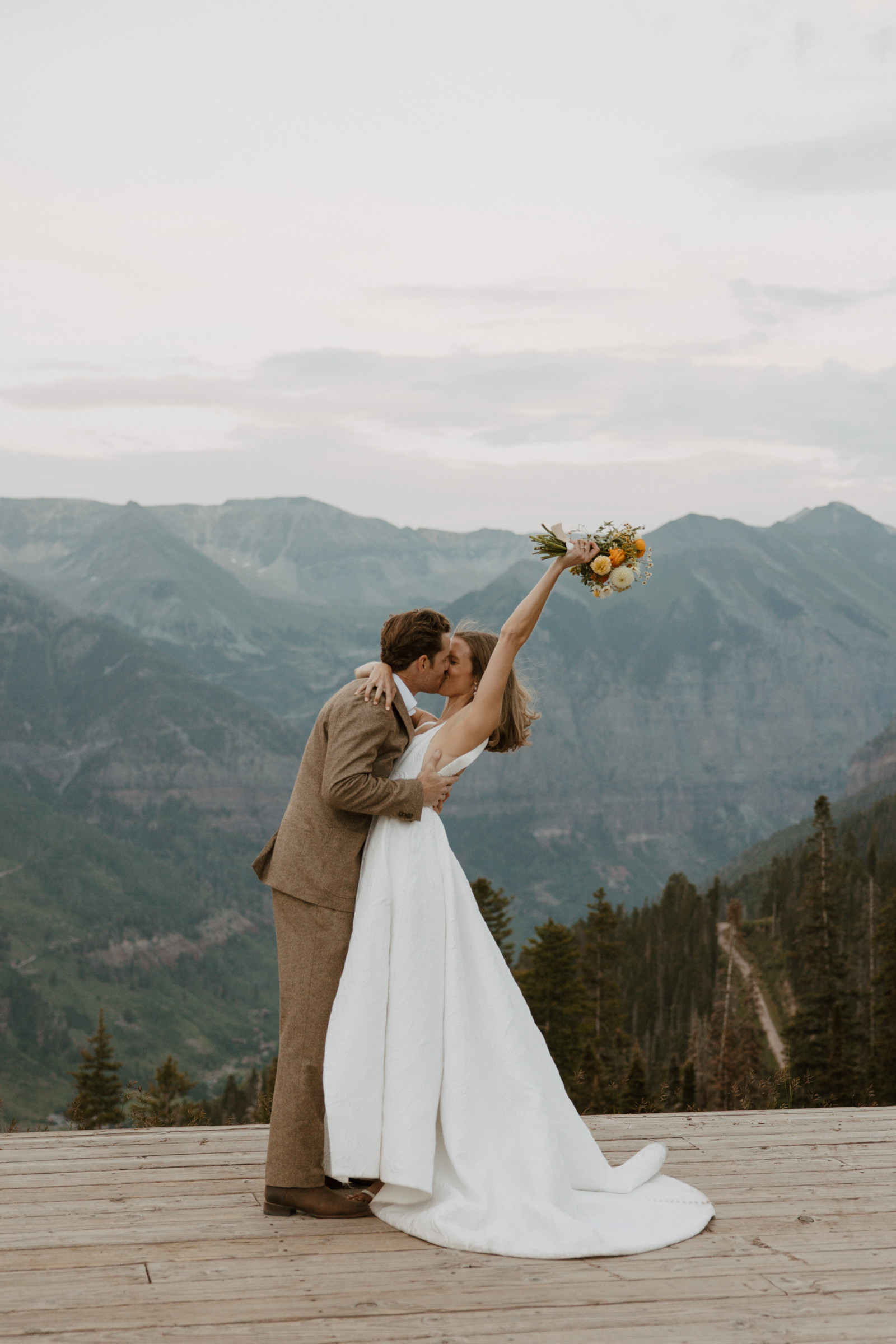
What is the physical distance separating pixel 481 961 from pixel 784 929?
3699 inches

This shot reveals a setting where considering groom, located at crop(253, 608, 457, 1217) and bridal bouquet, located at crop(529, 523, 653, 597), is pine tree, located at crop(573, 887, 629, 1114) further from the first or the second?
bridal bouquet, located at crop(529, 523, 653, 597)

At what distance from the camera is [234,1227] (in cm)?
443

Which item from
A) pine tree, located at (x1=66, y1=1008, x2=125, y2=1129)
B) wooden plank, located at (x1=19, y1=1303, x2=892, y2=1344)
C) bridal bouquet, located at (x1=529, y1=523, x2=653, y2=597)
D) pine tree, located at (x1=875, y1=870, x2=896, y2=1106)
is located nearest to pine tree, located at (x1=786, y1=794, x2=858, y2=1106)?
pine tree, located at (x1=875, y1=870, x2=896, y2=1106)

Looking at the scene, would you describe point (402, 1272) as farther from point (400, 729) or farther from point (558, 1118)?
point (400, 729)

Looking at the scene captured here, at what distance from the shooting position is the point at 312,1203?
4.51m

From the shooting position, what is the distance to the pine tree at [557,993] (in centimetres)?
3900

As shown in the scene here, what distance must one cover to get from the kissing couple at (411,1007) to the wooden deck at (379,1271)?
208 mm

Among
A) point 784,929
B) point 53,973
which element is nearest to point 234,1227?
point 784,929

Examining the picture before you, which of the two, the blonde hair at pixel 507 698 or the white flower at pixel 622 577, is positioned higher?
the white flower at pixel 622 577

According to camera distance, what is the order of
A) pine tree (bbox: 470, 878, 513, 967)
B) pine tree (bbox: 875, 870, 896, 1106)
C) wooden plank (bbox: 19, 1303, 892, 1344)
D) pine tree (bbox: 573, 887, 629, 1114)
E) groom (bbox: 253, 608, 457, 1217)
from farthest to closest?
pine tree (bbox: 573, 887, 629, 1114) → pine tree (bbox: 470, 878, 513, 967) → pine tree (bbox: 875, 870, 896, 1106) → groom (bbox: 253, 608, 457, 1217) → wooden plank (bbox: 19, 1303, 892, 1344)

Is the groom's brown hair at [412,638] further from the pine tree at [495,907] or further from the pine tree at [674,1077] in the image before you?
the pine tree at [674,1077]

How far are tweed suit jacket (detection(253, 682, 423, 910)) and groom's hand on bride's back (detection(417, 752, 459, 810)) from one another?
58mm

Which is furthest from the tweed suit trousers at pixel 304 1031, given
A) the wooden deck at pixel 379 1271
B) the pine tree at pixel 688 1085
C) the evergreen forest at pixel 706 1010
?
the pine tree at pixel 688 1085

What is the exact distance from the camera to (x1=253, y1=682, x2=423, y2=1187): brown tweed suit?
4441mm
